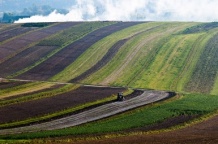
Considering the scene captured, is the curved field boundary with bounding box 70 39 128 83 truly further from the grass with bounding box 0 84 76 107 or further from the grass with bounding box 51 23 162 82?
the grass with bounding box 0 84 76 107

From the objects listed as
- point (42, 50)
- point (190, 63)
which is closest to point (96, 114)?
point (190, 63)

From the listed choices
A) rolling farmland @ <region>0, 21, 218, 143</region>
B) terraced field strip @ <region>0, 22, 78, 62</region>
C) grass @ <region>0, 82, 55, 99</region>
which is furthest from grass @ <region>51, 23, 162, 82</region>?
terraced field strip @ <region>0, 22, 78, 62</region>

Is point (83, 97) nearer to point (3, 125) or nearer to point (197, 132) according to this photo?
point (3, 125)

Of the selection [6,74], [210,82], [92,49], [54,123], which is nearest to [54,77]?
[6,74]

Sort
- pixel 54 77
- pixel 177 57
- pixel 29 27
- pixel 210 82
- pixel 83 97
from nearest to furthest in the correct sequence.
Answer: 1. pixel 83 97
2. pixel 210 82
3. pixel 54 77
4. pixel 177 57
5. pixel 29 27

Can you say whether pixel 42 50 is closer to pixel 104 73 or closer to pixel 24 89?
pixel 104 73

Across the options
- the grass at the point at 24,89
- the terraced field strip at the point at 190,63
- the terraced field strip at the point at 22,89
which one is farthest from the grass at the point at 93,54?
the terraced field strip at the point at 190,63

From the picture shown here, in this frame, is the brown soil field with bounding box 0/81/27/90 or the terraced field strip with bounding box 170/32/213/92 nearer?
the brown soil field with bounding box 0/81/27/90
